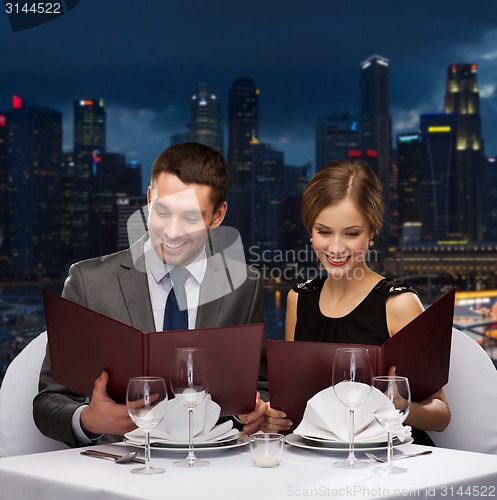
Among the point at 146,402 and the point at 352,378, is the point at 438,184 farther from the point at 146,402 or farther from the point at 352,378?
the point at 146,402

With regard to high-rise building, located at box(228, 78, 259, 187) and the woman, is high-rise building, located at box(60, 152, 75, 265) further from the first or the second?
the woman

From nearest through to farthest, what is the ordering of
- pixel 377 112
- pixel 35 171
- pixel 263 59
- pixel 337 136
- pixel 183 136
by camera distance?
1. pixel 183 136
2. pixel 35 171
3. pixel 337 136
4. pixel 377 112
5. pixel 263 59

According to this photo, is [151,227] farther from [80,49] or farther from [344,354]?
[80,49]

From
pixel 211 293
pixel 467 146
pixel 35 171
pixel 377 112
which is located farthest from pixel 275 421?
pixel 377 112

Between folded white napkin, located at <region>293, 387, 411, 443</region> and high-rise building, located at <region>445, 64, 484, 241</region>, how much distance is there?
31511mm

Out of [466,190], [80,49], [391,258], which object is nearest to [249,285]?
[391,258]

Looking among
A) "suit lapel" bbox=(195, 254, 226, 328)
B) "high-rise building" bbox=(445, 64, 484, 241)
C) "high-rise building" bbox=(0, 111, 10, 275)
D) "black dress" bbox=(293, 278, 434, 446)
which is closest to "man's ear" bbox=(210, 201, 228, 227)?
"suit lapel" bbox=(195, 254, 226, 328)

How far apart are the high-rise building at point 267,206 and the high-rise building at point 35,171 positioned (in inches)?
306

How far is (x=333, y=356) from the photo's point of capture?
5.28ft

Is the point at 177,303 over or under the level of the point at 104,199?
under

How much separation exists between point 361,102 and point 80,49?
14.3 meters

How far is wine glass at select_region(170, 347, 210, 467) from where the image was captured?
1.42 meters

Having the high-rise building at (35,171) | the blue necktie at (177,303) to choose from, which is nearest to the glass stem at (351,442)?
the blue necktie at (177,303)

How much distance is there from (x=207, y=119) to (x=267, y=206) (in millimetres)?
6055
